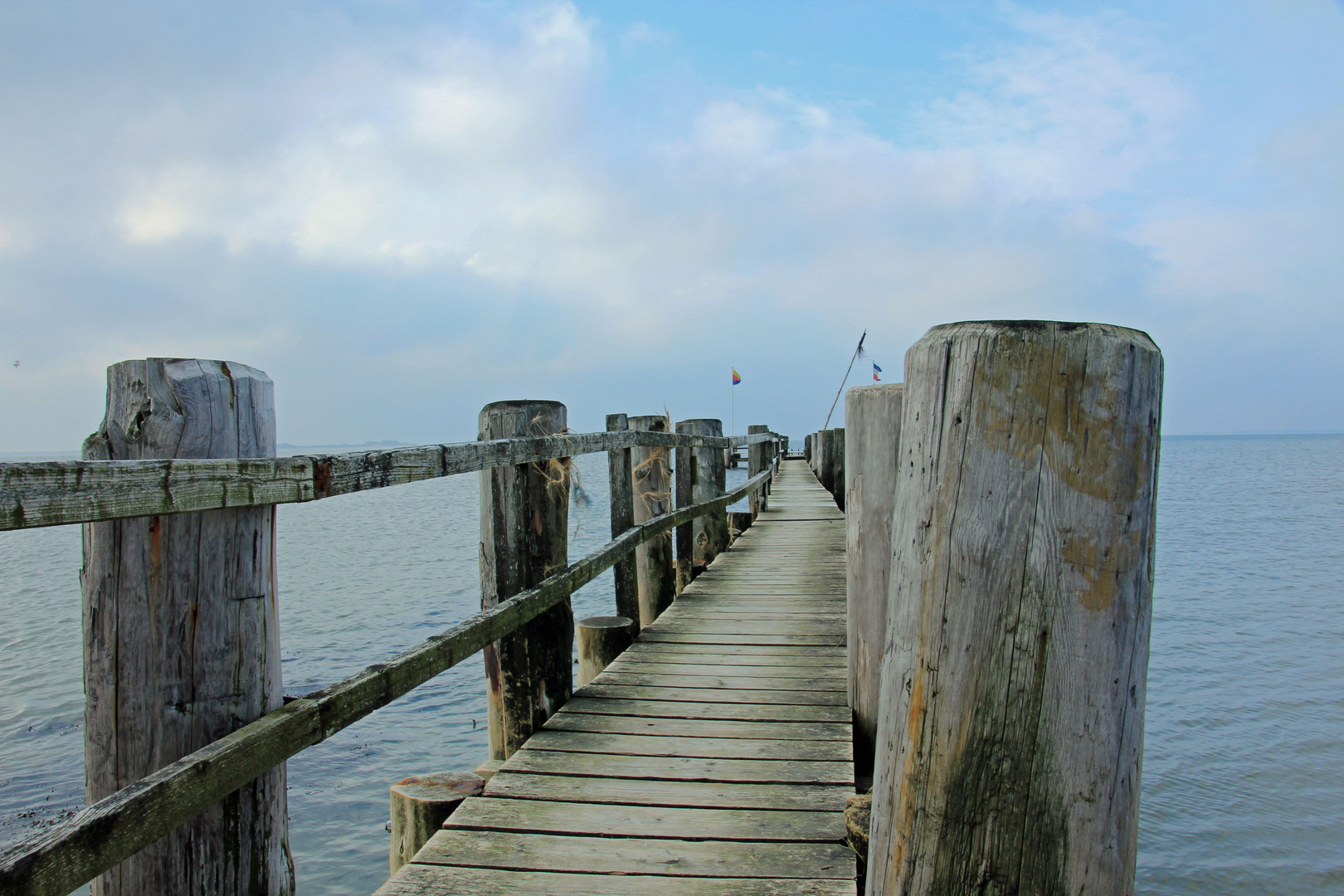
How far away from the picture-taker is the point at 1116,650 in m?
1.25

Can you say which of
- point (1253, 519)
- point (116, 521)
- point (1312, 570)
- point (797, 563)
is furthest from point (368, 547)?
point (1253, 519)

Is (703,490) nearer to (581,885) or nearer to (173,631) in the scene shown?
(581,885)

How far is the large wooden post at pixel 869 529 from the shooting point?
2.77m

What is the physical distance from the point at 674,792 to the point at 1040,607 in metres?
1.88

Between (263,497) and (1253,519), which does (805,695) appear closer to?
(263,497)

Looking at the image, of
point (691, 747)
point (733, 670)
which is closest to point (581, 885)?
point (691, 747)

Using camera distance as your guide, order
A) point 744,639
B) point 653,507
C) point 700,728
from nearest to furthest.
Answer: point 700,728 → point 744,639 → point 653,507

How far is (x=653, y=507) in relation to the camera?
5754 mm

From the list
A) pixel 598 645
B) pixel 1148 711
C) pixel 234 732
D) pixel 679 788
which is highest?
pixel 234 732

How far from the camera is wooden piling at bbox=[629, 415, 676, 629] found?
534 cm

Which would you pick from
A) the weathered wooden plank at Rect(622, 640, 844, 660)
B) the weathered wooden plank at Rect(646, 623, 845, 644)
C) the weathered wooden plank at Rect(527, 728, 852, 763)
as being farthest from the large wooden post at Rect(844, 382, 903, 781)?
the weathered wooden plank at Rect(646, 623, 845, 644)

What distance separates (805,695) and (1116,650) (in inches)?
106

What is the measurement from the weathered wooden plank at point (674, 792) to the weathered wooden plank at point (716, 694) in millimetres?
902

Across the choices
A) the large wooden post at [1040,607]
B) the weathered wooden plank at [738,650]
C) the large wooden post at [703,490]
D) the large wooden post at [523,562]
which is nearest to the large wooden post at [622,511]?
the weathered wooden plank at [738,650]
